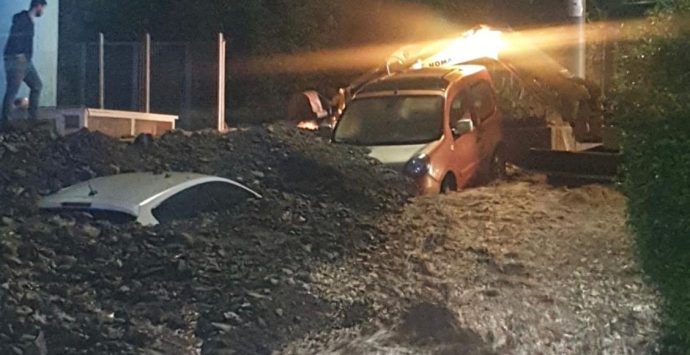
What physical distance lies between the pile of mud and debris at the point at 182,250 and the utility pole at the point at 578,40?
605cm

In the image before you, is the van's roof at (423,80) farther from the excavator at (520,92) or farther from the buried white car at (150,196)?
the buried white car at (150,196)

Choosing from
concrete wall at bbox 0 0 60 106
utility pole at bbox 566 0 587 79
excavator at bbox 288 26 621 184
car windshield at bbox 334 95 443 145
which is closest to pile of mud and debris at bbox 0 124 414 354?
car windshield at bbox 334 95 443 145

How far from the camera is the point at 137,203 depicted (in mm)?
10242

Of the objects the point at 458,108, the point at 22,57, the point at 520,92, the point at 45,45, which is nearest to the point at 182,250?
the point at 458,108

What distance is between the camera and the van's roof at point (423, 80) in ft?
50.8

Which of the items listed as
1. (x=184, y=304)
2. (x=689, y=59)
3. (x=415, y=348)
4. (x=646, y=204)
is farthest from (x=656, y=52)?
(x=184, y=304)

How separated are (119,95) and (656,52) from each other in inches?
458

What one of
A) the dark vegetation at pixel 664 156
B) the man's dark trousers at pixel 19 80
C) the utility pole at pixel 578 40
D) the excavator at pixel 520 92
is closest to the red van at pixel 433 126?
the excavator at pixel 520 92

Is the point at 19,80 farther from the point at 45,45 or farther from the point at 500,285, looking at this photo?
the point at 500,285

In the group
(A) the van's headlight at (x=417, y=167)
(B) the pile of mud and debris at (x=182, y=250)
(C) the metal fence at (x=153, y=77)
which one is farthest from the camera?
(C) the metal fence at (x=153, y=77)

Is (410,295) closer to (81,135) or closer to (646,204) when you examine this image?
(646,204)

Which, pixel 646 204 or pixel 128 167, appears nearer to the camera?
pixel 646 204

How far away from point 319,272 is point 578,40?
9.37 m

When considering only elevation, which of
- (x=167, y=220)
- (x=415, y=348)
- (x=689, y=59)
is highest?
(x=689, y=59)
